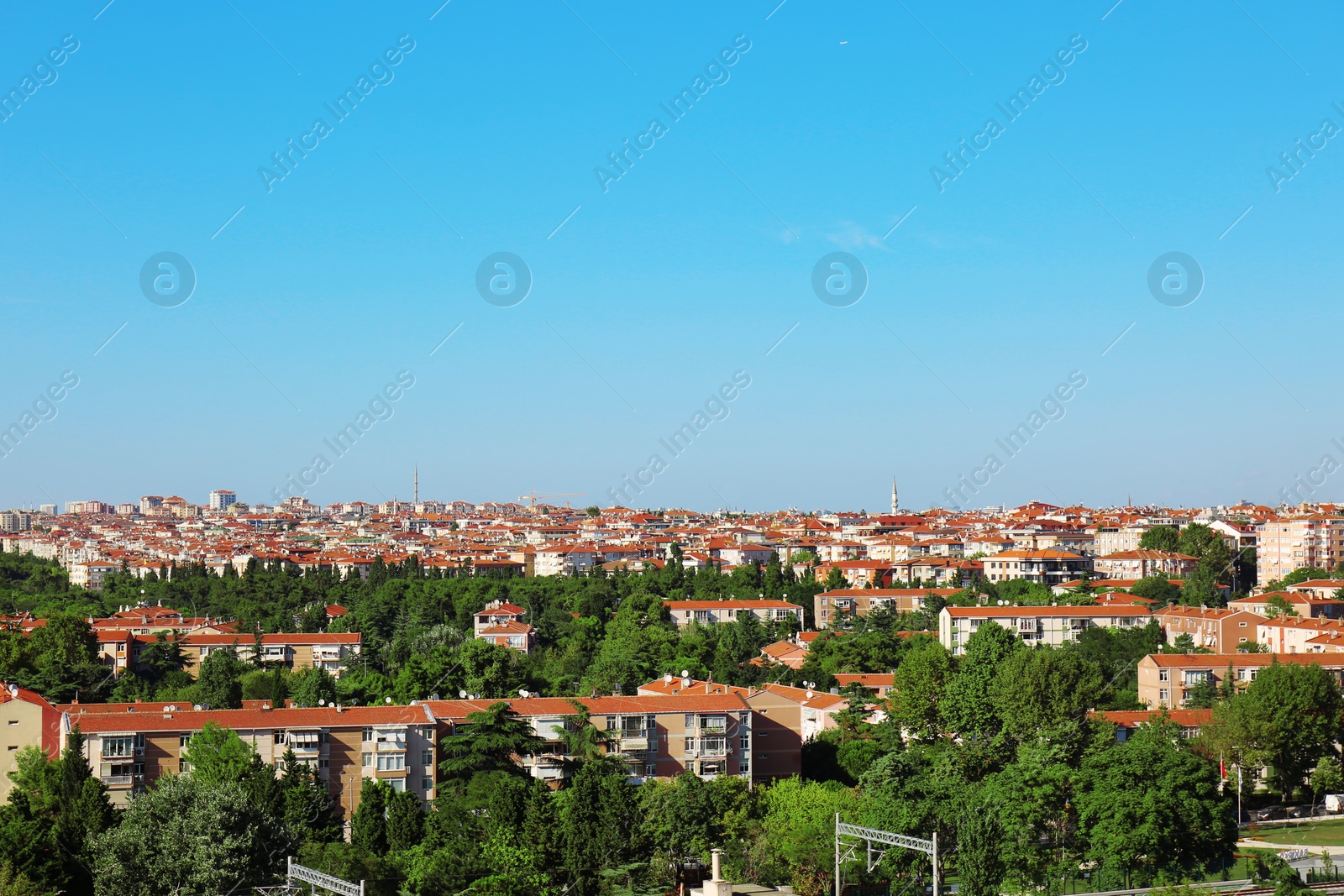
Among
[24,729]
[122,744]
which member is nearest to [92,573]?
[24,729]

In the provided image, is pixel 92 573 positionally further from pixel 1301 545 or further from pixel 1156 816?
pixel 1156 816

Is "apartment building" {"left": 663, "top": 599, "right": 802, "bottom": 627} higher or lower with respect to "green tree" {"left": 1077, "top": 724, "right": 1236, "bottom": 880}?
higher

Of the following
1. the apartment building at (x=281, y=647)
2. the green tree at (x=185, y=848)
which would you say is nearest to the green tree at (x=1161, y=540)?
the apartment building at (x=281, y=647)

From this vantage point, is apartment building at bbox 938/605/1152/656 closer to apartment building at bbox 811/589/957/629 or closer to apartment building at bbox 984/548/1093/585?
apartment building at bbox 811/589/957/629

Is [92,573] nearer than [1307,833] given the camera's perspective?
No

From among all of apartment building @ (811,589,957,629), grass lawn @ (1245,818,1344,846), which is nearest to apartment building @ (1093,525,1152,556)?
apartment building @ (811,589,957,629)

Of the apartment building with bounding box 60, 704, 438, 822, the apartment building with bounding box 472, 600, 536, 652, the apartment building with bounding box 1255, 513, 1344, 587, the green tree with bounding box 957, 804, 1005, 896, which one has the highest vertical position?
the apartment building with bounding box 1255, 513, 1344, 587
